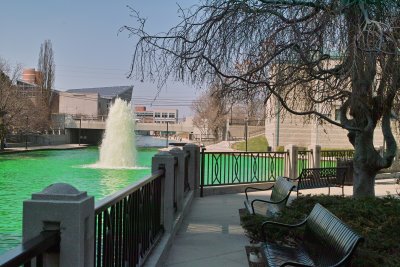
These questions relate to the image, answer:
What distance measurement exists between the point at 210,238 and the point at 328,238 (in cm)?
339

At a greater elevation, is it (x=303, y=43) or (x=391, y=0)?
(x=391, y=0)

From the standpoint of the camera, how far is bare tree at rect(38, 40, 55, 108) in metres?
70.2

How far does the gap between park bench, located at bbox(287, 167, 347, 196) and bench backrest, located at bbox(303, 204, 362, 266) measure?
7082 mm

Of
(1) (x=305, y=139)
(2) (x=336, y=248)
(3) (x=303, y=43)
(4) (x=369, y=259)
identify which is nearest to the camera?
(2) (x=336, y=248)

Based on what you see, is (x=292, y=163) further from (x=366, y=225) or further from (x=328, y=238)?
(x=328, y=238)

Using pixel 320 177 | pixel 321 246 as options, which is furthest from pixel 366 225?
pixel 320 177

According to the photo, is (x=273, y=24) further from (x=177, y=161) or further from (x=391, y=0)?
(x=177, y=161)

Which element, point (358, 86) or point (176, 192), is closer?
point (358, 86)

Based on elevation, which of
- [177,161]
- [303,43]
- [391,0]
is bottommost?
[177,161]

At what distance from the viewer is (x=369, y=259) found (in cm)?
435

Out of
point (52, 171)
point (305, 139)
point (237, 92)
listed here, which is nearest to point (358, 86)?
point (237, 92)

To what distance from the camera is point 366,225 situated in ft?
19.8

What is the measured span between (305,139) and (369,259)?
4229 cm

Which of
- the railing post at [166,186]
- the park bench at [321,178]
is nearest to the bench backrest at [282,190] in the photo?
the railing post at [166,186]
